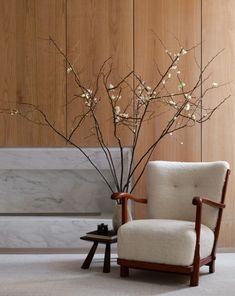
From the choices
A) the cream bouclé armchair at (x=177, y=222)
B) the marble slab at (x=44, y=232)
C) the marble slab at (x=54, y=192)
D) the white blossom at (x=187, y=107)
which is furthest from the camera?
the marble slab at (x=54, y=192)

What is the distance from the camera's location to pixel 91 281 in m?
4.33

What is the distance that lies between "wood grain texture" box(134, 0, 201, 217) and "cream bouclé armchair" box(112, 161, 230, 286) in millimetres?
696

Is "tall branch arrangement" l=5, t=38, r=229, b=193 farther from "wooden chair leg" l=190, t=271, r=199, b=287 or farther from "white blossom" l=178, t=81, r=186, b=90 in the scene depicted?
"wooden chair leg" l=190, t=271, r=199, b=287

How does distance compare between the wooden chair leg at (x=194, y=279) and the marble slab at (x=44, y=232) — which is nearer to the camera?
the wooden chair leg at (x=194, y=279)

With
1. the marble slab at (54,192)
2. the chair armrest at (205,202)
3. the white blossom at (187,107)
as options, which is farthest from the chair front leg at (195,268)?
the marble slab at (54,192)

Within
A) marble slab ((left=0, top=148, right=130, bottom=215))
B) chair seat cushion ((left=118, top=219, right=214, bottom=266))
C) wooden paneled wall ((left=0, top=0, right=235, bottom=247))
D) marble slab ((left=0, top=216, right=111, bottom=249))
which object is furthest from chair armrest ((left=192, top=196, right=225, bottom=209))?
marble slab ((left=0, top=148, right=130, bottom=215))

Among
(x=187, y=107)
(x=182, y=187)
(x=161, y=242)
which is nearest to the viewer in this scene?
(x=161, y=242)

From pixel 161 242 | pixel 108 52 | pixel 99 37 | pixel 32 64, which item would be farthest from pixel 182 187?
pixel 32 64

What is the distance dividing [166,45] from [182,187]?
1477mm

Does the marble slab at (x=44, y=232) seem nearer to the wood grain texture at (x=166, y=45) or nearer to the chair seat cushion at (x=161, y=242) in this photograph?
the wood grain texture at (x=166, y=45)

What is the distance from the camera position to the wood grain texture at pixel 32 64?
5559 millimetres

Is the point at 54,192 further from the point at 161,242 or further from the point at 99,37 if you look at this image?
the point at 161,242

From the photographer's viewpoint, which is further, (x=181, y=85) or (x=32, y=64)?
(x=32, y=64)

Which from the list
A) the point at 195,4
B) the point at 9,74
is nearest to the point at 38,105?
the point at 9,74
